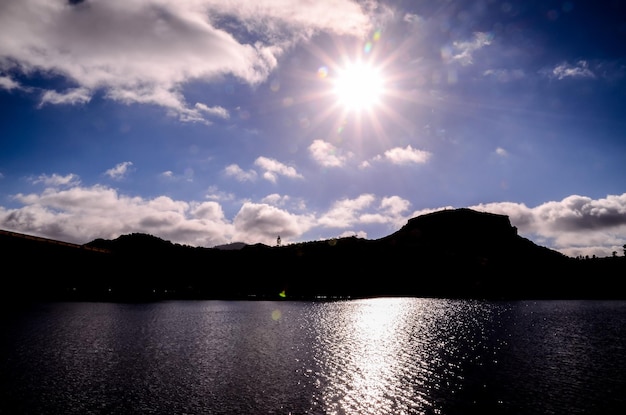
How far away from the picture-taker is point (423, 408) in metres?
28.2

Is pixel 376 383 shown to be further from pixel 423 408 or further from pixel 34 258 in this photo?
pixel 34 258

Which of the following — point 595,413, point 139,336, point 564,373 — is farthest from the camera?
point 139,336

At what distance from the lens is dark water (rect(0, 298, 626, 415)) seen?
29031mm

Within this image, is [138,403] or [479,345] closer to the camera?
[138,403]

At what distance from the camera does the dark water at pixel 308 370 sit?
29.0 meters

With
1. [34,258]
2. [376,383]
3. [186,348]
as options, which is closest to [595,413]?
[376,383]

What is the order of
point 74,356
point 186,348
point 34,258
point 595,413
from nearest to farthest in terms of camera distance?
point 595,413, point 74,356, point 186,348, point 34,258

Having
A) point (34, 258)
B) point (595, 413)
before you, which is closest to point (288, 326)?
point (595, 413)

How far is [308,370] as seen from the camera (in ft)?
131

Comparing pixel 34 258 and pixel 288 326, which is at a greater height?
pixel 34 258

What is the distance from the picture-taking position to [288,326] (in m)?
77.1

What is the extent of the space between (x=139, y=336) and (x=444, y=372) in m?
47.9

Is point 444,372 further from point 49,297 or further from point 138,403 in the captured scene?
point 49,297

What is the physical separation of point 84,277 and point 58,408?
167 meters
